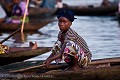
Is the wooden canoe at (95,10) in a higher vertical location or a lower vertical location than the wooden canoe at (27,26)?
lower

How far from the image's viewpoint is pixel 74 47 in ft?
22.6

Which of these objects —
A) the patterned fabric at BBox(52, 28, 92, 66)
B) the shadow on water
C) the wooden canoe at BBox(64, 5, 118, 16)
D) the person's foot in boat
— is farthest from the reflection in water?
the person's foot in boat

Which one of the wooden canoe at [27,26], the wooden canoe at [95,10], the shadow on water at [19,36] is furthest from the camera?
the wooden canoe at [95,10]

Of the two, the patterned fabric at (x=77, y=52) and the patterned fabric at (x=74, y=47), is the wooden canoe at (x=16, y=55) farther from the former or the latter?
the patterned fabric at (x=77, y=52)

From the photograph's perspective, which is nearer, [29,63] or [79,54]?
[79,54]

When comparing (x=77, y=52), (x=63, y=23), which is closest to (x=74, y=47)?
(x=77, y=52)

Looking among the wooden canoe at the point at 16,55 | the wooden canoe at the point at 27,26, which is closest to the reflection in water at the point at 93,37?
the wooden canoe at the point at 27,26

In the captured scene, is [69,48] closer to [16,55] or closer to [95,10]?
[16,55]

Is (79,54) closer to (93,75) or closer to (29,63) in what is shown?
(93,75)

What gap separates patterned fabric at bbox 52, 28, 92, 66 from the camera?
270 inches

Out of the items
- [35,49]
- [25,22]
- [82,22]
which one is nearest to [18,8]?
[25,22]

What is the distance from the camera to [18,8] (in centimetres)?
1542

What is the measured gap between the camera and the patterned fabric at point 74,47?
686 cm

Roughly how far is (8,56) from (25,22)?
262 inches
